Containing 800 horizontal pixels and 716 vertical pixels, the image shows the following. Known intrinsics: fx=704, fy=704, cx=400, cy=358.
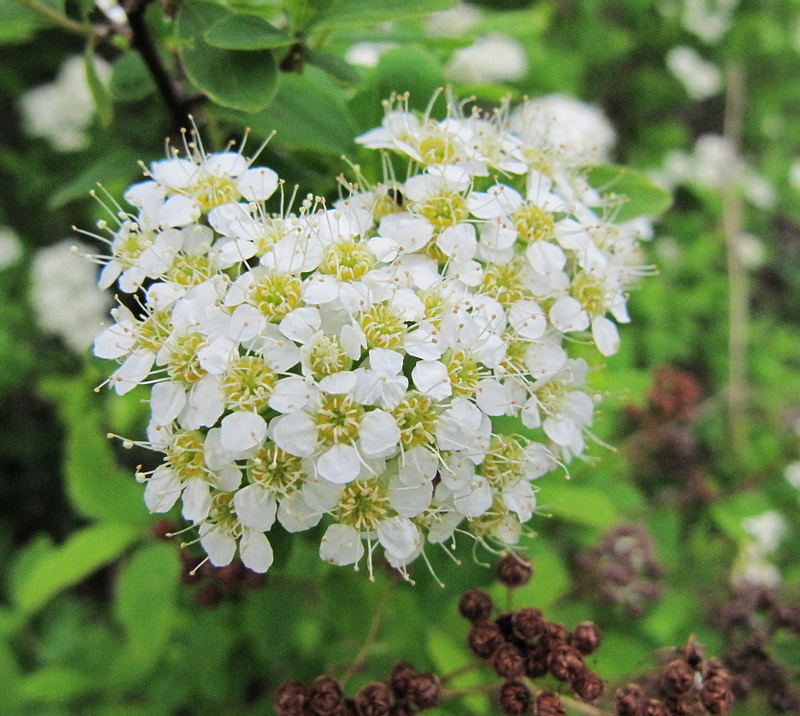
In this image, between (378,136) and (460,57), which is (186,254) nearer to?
(378,136)

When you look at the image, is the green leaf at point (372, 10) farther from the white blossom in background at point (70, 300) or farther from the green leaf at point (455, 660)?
the white blossom in background at point (70, 300)

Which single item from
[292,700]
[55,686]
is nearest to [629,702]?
[292,700]

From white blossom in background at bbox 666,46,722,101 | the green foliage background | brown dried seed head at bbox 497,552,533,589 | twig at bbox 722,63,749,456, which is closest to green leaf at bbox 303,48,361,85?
the green foliage background

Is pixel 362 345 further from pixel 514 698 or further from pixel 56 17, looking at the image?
pixel 56 17

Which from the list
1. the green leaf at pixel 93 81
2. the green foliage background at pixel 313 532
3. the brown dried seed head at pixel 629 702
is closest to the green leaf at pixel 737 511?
the green foliage background at pixel 313 532

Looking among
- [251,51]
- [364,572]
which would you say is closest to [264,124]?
[251,51]

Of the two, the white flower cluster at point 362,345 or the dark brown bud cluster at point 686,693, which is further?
the dark brown bud cluster at point 686,693

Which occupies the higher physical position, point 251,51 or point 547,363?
point 251,51
